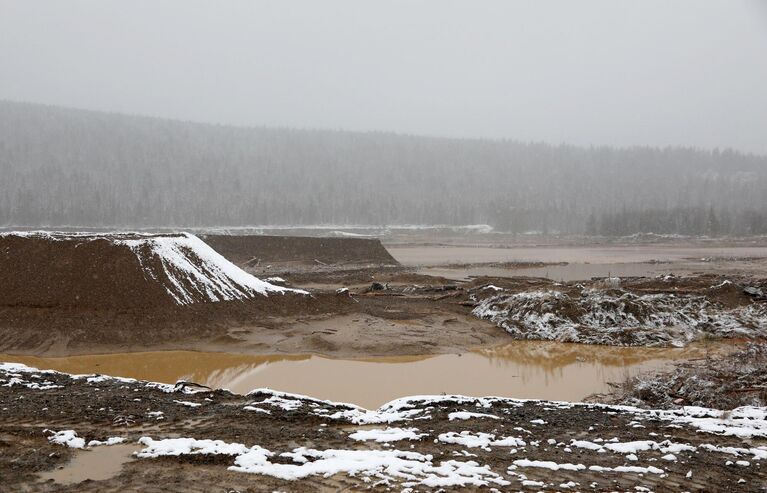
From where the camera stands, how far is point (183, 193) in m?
118

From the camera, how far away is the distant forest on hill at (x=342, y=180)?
336ft

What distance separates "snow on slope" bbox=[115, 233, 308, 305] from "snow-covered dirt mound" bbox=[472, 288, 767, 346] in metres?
7.83


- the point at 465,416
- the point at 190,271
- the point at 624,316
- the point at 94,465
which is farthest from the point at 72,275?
the point at 624,316

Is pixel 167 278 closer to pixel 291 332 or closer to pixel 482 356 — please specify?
pixel 291 332

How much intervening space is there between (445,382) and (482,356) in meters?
2.66

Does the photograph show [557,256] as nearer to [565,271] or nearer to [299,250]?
[565,271]

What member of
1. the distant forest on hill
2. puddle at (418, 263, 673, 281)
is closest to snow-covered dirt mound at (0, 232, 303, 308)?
puddle at (418, 263, 673, 281)

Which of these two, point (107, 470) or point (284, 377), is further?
point (284, 377)

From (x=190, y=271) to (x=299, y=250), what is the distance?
75.7 feet

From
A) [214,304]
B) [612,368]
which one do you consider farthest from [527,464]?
[214,304]

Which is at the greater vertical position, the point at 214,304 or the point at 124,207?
the point at 124,207

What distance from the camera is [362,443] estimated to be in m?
6.64

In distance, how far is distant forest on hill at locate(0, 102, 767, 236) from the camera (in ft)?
336

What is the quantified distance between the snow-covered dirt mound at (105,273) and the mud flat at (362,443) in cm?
638
